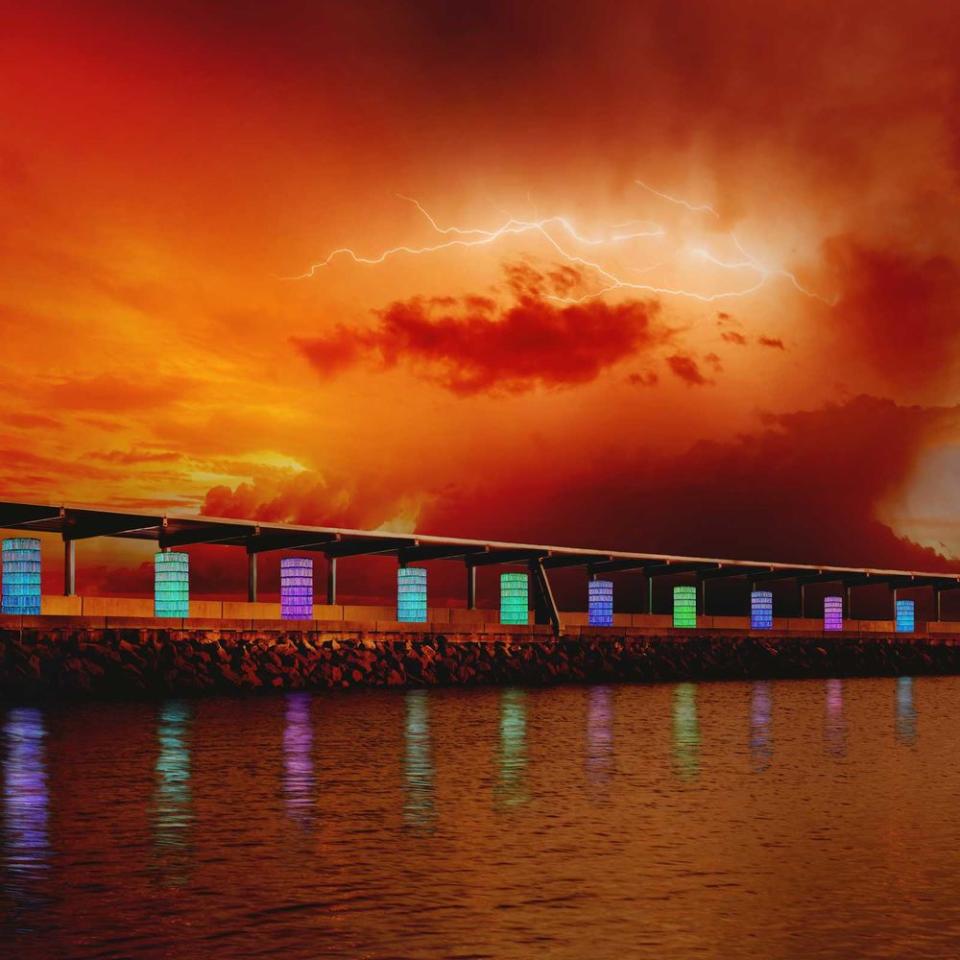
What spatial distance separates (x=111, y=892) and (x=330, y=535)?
173 ft

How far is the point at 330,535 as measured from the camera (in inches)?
2544

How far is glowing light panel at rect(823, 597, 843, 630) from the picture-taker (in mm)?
110062

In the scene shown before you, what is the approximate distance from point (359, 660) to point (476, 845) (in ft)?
148

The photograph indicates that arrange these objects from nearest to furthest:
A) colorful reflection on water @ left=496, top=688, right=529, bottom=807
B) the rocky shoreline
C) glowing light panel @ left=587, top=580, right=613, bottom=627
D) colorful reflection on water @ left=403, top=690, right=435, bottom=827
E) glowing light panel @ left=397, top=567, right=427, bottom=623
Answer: colorful reflection on water @ left=403, top=690, right=435, bottom=827
colorful reflection on water @ left=496, top=688, right=529, bottom=807
the rocky shoreline
glowing light panel @ left=397, top=567, right=427, bottom=623
glowing light panel @ left=587, top=580, right=613, bottom=627

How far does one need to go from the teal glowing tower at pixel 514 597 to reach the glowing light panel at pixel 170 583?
22.0m

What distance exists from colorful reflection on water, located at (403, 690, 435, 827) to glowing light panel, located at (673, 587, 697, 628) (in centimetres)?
5477

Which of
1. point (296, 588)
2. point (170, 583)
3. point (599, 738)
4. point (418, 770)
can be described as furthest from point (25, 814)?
point (296, 588)

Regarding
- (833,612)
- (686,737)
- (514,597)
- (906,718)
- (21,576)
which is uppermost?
(21,576)

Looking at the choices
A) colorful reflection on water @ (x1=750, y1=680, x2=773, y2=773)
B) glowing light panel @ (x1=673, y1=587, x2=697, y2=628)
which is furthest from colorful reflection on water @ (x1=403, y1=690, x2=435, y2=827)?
glowing light panel @ (x1=673, y1=587, x2=697, y2=628)

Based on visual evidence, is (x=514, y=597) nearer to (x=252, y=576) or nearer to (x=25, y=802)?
(x=252, y=576)

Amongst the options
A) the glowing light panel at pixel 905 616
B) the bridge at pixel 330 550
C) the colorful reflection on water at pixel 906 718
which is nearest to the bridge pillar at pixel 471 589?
the bridge at pixel 330 550

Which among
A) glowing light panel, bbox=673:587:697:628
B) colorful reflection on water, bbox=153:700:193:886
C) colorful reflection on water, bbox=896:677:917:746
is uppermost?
glowing light panel, bbox=673:587:697:628

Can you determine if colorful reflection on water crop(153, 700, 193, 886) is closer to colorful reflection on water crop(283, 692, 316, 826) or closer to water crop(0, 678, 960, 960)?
water crop(0, 678, 960, 960)

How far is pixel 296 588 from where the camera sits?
63.0 m
